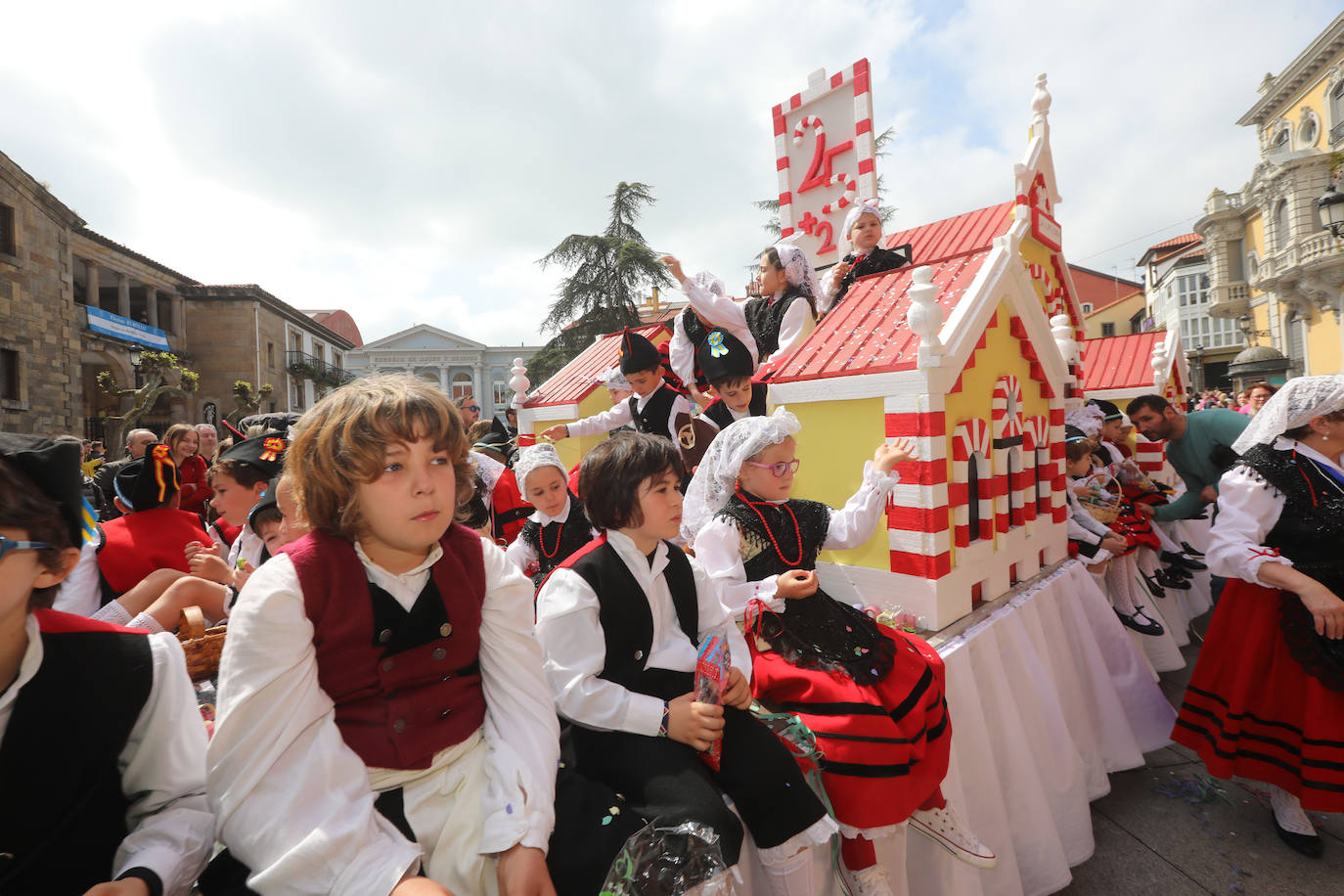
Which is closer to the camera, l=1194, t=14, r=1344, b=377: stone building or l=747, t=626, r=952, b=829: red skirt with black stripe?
l=747, t=626, r=952, b=829: red skirt with black stripe

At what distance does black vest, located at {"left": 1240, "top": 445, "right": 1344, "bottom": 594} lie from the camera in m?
2.75

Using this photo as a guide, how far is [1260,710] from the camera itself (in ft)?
9.75

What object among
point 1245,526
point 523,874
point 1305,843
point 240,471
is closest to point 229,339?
point 240,471

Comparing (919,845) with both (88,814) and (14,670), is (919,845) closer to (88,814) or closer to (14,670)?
(88,814)

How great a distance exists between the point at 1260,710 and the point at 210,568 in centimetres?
513

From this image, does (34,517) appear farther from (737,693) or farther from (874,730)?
(874,730)

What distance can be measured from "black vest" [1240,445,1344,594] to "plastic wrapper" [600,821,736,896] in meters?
3.11

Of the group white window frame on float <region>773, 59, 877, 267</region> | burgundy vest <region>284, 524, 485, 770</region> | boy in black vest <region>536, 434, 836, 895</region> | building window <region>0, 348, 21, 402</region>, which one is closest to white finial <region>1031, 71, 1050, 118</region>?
white window frame on float <region>773, 59, 877, 267</region>

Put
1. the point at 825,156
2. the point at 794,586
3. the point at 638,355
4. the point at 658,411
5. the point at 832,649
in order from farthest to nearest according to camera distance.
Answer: the point at 825,156 → the point at 658,411 → the point at 638,355 → the point at 832,649 → the point at 794,586

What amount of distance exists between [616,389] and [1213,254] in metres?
39.0

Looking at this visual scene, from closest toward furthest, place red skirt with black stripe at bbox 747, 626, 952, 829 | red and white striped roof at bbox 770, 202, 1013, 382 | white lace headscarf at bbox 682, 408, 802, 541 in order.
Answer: red skirt with black stripe at bbox 747, 626, 952, 829, white lace headscarf at bbox 682, 408, 802, 541, red and white striped roof at bbox 770, 202, 1013, 382

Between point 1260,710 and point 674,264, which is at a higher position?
point 674,264

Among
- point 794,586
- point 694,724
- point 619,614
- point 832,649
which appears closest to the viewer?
point 694,724

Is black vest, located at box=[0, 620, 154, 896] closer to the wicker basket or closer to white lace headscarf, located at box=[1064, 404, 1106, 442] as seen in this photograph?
the wicker basket
